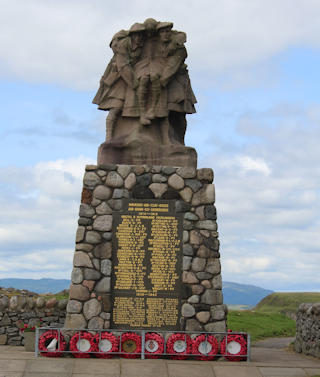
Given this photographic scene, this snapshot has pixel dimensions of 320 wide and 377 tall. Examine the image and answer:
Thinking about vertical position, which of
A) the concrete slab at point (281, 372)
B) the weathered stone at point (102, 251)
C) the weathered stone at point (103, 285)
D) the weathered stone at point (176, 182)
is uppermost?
the weathered stone at point (176, 182)

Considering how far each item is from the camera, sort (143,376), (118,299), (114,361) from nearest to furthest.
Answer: (143,376) → (114,361) → (118,299)

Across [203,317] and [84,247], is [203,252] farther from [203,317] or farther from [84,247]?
[84,247]

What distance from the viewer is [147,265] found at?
38.7ft

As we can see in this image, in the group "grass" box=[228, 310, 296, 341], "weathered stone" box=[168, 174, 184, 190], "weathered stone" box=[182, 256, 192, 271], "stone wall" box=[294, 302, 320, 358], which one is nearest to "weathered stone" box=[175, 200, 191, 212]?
"weathered stone" box=[168, 174, 184, 190]

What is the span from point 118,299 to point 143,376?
205 centimetres

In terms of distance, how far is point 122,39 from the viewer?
13.0 metres

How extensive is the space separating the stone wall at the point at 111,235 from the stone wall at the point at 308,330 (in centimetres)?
254

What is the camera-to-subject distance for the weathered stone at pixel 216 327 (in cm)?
1165

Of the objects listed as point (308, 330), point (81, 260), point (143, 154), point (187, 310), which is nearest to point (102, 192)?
point (143, 154)

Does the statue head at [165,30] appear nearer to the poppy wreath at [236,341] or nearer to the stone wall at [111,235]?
the stone wall at [111,235]

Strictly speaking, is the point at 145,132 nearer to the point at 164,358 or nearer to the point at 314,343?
the point at 164,358

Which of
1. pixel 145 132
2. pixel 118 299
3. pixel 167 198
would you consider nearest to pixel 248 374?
pixel 118 299

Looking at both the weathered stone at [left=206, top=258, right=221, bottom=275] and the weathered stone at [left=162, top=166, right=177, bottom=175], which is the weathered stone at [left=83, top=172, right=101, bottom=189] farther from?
the weathered stone at [left=206, top=258, right=221, bottom=275]

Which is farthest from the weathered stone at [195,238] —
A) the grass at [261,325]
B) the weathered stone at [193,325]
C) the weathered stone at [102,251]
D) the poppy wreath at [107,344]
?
the grass at [261,325]
